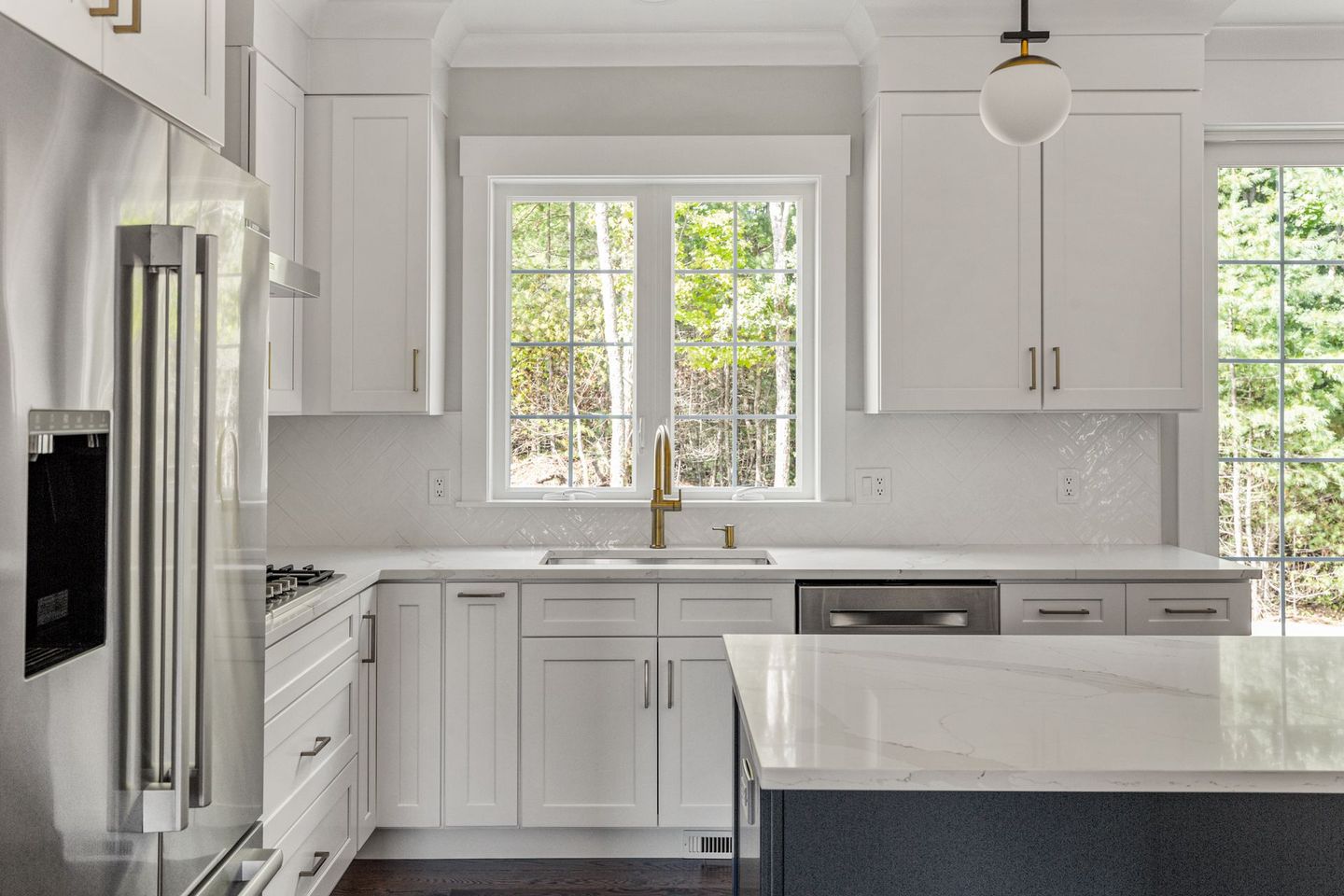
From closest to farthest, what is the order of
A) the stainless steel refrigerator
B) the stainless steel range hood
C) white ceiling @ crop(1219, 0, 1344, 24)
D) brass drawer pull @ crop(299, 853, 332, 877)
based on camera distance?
the stainless steel refrigerator, the stainless steel range hood, brass drawer pull @ crop(299, 853, 332, 877), white ceiling @ crop(1219, 0, 1344, 24)

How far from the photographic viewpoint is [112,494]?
1.08 metres

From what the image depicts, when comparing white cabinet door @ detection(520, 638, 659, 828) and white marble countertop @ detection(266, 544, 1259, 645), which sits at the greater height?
white marble countertop @ detection(266, 544, 1259, 645)


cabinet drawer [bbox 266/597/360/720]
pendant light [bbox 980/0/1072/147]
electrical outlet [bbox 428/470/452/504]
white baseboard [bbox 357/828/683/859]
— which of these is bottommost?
white baseboard [bbox 357/828/683/859]

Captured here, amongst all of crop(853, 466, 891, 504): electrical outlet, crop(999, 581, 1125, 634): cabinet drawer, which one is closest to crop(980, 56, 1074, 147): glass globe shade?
crop(999, 581, 1125, 634): cabinet drawer

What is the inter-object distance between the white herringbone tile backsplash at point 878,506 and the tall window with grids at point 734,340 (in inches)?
8.3

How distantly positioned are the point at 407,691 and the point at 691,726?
0.81 meters

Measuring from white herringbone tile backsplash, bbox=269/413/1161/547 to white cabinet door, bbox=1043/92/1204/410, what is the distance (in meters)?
0.38

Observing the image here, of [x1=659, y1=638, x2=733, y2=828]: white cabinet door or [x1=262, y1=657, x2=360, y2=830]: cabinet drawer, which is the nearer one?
[x1=262, y1=657, x2=360, y2=830]: cabinet drawer

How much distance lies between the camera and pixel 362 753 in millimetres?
2539

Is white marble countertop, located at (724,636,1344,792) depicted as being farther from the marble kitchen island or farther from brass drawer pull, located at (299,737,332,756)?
brass drawer pull, located at (299,737,332,756)

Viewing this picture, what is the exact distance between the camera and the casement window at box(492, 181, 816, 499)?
325 cm

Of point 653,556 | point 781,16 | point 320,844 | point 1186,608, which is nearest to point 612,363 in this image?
point 653,556

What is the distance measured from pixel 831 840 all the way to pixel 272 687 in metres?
1.23

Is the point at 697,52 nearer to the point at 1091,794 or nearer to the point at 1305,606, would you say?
the point at 1091,794
